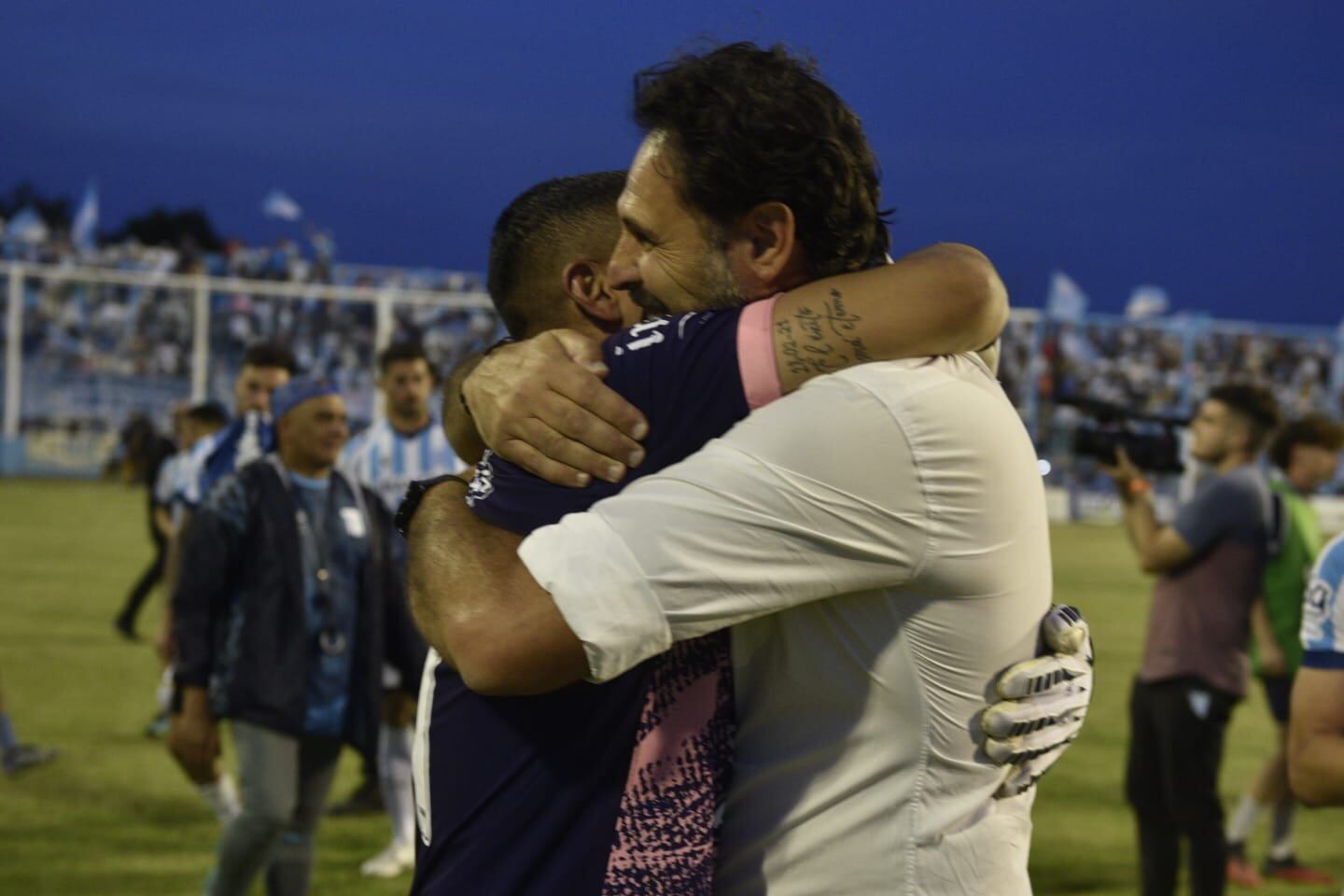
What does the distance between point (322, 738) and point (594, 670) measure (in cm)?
396

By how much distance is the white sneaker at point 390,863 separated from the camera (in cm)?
641

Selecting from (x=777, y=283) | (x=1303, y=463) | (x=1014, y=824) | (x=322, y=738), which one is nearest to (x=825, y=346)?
(x=777, y=283)

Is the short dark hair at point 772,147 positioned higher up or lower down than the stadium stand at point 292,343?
higher up

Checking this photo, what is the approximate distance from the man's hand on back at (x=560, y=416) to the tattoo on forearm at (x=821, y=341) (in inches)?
7.4

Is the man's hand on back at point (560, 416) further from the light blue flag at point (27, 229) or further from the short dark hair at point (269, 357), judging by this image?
the light blue flag at point (27, 229)

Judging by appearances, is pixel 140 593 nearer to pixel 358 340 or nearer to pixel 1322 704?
pixel 1322 704

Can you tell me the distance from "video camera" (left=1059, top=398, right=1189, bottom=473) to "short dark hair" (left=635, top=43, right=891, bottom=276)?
453 cm

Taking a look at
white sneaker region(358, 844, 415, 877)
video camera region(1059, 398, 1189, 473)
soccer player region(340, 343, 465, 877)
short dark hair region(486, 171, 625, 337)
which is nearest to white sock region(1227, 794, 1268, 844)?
video camera region(1059, 398, 1189, 473)

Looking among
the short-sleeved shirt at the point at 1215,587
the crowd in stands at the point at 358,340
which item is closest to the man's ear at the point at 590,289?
the short-sleeved shirt at the point at 1215,587

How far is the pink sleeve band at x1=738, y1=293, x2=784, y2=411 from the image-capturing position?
5.23 feet

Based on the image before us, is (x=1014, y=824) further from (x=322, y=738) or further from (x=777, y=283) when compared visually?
(x=322, y=738)

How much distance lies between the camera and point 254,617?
5.16 metres

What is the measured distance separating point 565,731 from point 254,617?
149 inches

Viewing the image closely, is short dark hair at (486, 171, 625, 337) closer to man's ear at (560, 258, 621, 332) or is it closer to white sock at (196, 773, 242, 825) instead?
man's ear at (560, 258, 621, 332)
